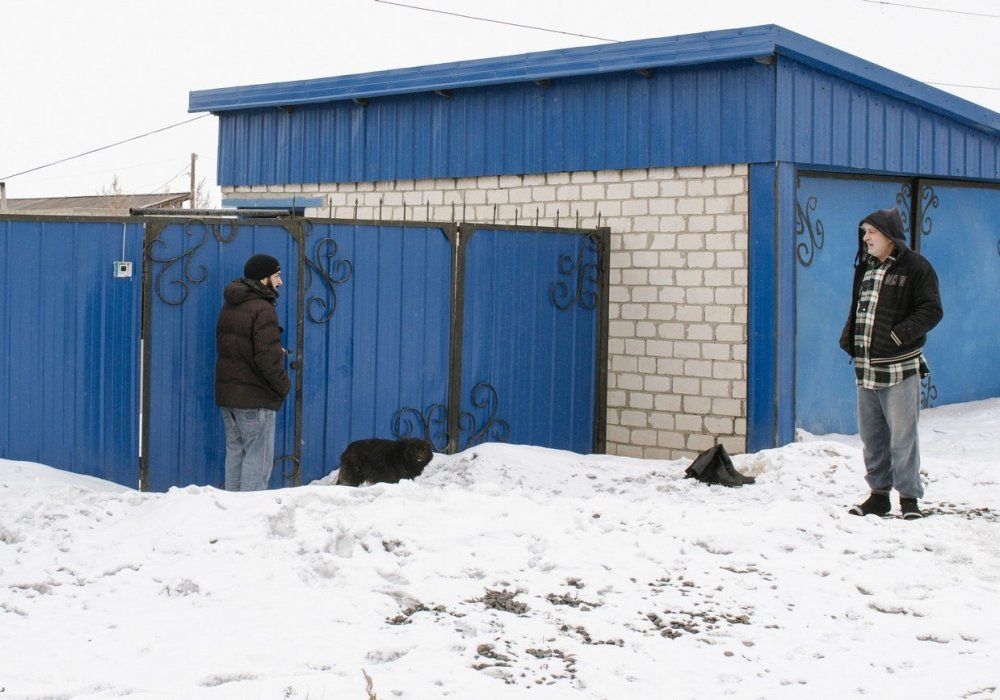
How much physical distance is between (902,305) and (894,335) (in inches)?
7.8

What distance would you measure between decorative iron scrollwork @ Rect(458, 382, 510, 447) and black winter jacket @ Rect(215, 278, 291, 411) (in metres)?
2.18

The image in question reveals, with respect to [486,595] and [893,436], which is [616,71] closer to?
[893,436]

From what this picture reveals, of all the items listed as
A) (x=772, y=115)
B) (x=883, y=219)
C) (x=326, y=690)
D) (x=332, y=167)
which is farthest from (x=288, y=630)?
(x=332, y=167)

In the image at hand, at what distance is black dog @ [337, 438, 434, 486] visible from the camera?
862 centimetres

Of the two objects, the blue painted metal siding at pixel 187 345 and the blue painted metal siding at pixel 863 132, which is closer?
the blue painted metal siding at pixel 187 345

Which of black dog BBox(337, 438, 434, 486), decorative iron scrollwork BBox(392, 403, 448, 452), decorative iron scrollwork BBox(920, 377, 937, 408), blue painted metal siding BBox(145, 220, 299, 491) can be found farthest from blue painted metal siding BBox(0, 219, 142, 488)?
decorative iron scrollwork BBox(920, 377, 937, 408)

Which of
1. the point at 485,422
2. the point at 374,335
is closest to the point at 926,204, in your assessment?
the point at 485,422

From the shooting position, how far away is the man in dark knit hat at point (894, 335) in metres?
6.76

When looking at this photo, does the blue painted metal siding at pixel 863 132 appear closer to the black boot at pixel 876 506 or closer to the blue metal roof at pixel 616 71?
the blue metal roof at pixel 616 71

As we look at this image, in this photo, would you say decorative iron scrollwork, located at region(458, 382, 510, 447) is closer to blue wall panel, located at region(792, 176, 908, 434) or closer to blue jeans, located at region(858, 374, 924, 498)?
blue wall panel, located at region(792, 176, 908, 434)

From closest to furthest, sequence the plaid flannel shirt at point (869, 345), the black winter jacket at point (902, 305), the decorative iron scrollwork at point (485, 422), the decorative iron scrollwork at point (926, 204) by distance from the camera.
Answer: the black winter jacket at point (902, 305), the plaid flannel shirt at point (869, 345), the decorative iron scrollwork at point (485, 422), the decorative iron scrollwork at point (926, 204)

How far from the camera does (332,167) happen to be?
13062mm

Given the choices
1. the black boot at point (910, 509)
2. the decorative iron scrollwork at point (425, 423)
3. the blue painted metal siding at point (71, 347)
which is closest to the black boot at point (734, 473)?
the black boot at point (910, 509)

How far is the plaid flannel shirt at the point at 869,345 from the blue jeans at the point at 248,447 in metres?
3.90
